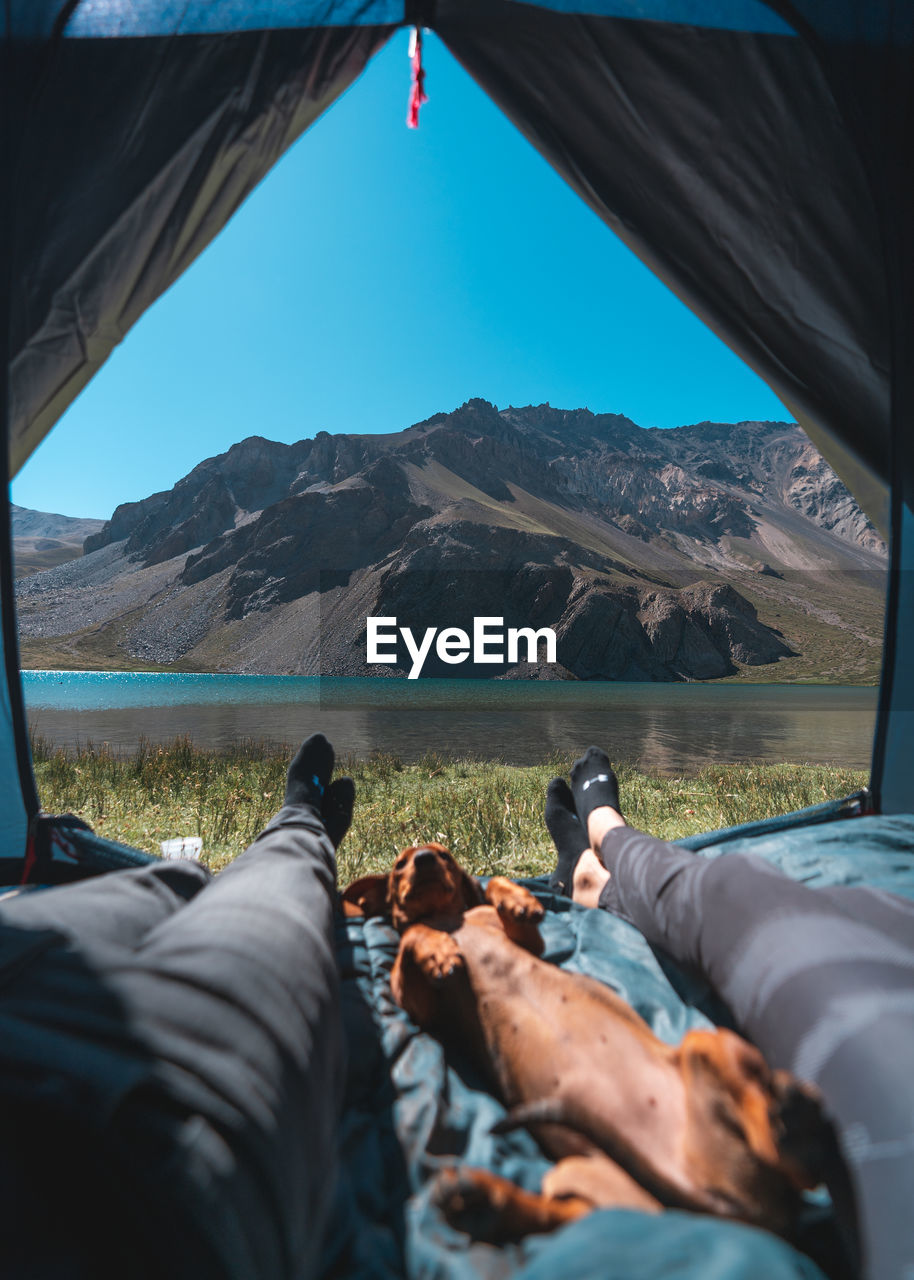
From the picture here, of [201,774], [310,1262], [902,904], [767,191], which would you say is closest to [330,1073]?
[310,1262]

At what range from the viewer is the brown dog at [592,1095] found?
808mm

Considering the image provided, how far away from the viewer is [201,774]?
294 inches

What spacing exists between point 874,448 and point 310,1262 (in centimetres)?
345

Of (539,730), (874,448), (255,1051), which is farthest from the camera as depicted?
(539,730)

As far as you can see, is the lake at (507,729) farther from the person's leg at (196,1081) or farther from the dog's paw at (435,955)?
the person's leg at (196,1081)

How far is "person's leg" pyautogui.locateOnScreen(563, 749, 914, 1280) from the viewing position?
79 centimetres

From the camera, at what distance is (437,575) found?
8350cm

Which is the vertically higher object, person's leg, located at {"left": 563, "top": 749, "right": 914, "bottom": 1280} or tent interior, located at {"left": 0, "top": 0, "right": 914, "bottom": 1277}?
tent interior, located at {"left": 0, "top": 0, "right": 914, "bottom": 1277}

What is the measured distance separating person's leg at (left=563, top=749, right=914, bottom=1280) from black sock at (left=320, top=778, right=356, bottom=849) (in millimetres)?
1829

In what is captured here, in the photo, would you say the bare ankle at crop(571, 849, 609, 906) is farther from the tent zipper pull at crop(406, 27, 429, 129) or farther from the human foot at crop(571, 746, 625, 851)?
the tent zipper pull at crop(406, 27, 429, 129)

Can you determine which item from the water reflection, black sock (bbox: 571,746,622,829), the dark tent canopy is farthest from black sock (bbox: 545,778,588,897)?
the water reflection

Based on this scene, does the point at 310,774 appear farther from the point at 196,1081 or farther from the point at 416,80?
the point at 416,80

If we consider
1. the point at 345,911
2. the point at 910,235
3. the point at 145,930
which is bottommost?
the point at 345,911

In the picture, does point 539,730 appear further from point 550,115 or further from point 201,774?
point 550,115
